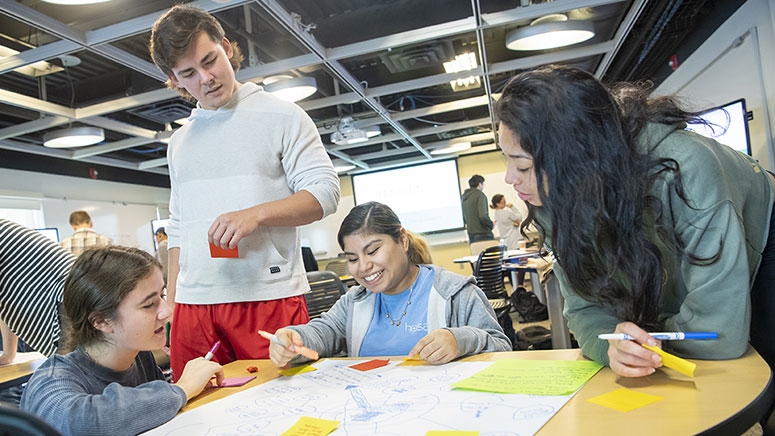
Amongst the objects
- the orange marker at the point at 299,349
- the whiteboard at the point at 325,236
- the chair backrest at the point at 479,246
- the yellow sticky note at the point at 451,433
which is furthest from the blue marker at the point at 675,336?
the whiteboard at the point at 325,236

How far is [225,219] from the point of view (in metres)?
1.34

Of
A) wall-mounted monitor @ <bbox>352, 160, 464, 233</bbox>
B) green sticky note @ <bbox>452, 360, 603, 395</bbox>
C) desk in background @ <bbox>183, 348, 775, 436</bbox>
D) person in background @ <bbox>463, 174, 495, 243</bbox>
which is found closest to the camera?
desk in background @ <bbox>183, 348, 775, 436</bbox>

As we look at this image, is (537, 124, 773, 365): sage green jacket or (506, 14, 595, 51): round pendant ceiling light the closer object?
(537, 124, 773, 365): sage green jacket

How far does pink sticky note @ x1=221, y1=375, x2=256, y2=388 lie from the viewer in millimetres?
1283

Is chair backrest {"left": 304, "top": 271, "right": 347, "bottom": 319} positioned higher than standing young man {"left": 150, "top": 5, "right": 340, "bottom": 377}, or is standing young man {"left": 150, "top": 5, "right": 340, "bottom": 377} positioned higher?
standing young man {"left": 150, "top": 5, "right": 340, "bottom": 377}

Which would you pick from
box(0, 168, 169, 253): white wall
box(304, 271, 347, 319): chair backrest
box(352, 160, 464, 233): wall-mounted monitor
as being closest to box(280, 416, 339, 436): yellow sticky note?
box(304, 271, 347, 319): chair backrest

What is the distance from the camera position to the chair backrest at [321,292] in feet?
8.34

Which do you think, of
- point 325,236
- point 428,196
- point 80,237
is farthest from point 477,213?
point 80,237

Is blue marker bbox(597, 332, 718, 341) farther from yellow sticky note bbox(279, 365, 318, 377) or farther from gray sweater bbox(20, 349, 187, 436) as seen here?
gray sweater bbox(20, 349, 187, 436)

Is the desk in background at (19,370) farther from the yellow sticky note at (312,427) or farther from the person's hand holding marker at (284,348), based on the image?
the yellow sticky note at (312,427)

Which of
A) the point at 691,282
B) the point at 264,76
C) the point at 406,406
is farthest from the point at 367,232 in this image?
the point at 264,76

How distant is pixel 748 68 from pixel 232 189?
4.42m

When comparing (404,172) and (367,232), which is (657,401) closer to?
(367,232)

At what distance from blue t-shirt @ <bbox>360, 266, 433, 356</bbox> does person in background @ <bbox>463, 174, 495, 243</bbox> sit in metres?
6.37
